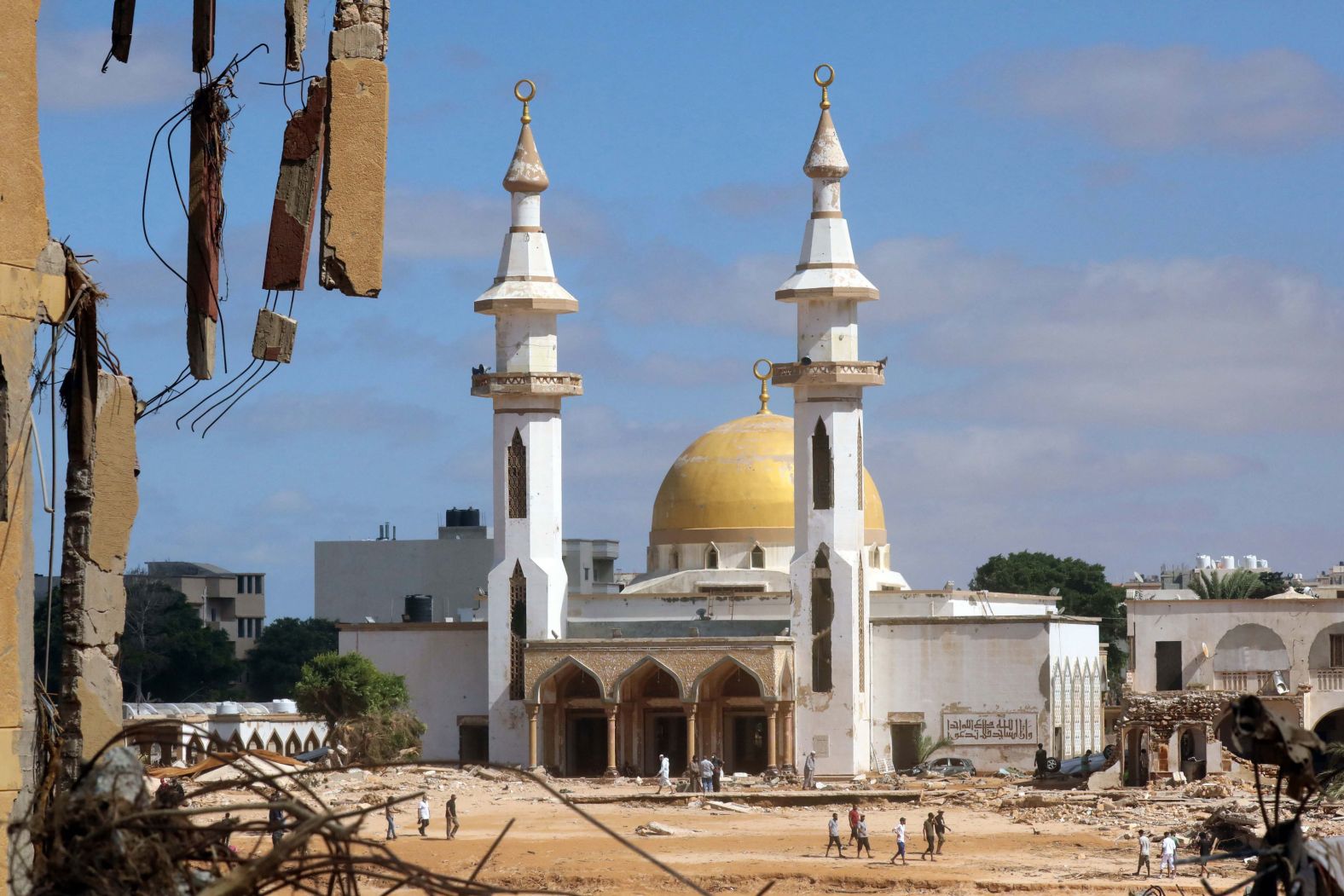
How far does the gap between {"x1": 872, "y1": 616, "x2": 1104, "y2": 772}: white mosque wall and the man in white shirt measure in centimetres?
1911

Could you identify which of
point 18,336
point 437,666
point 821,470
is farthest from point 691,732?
point 18,336

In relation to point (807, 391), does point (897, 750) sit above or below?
below

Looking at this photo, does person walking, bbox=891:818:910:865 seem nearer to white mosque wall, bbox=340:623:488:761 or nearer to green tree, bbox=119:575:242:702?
white mosque wall, bbox=340:623:488:761

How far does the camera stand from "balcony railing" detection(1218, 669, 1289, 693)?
47594 mm

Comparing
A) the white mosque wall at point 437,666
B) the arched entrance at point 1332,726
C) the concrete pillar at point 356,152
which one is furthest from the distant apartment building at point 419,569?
the concrete pillar at point 356,152

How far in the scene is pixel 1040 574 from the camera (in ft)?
293

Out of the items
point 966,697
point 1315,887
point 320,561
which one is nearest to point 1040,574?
point 320,561

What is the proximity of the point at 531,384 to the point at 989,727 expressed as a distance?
12.9 metres

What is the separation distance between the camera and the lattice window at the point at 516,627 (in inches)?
2013

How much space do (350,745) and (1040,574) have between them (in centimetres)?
4460

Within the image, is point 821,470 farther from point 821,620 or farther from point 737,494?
point 737,494

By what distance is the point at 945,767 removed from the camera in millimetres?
49219

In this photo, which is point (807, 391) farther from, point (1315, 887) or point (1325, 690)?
point (1315, 887)

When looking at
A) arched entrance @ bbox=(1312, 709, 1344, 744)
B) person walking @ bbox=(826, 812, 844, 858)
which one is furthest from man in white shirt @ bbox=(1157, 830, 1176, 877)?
arched entrance @ bbox=(1312, 709, 1344, 744)
